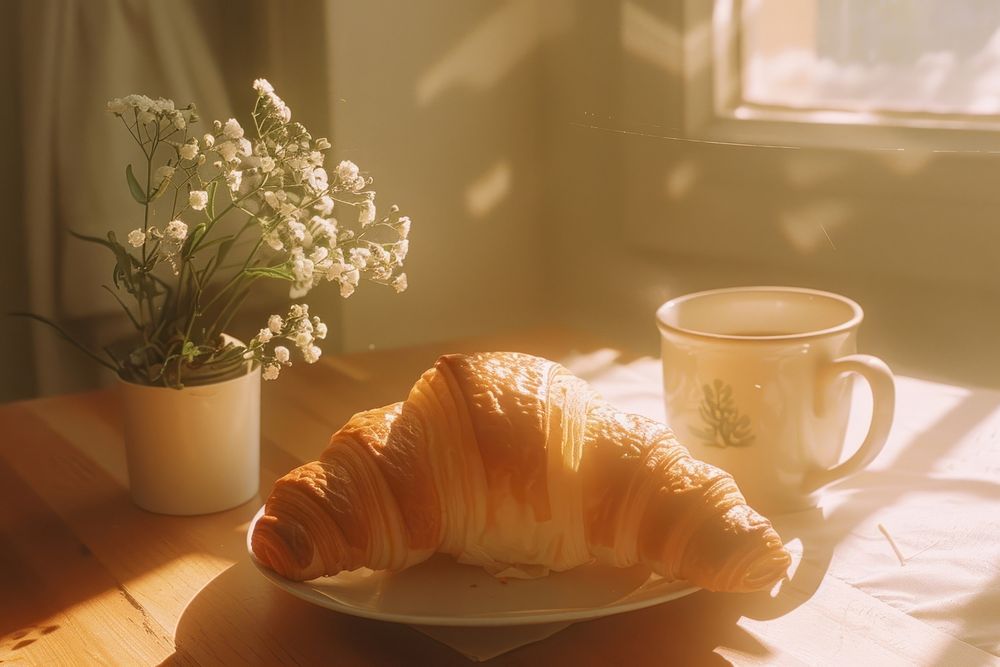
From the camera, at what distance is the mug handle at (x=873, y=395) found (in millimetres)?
678

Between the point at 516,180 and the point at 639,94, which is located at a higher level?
the point at 639,94

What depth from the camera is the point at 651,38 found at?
4.23 ft

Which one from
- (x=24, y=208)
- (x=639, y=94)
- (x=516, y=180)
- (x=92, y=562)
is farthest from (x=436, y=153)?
(x=92, y=562)

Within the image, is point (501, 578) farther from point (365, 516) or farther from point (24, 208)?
point (24, 208)

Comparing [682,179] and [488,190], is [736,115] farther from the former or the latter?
[488,190]

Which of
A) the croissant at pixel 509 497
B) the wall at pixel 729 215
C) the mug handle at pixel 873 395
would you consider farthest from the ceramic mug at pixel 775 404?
the wall at pixel 729 215

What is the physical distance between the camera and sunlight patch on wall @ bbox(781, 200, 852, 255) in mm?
1216

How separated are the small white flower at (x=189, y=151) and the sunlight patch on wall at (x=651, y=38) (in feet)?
2.39

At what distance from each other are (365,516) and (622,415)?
0.16 meters

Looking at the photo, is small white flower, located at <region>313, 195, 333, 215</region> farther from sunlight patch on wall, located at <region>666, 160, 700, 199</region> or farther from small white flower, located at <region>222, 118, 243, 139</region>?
sunlight patch on wall, located at <region>666, 160, 700, 199</region>

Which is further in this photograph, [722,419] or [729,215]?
[729,215]

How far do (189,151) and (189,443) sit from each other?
20cm

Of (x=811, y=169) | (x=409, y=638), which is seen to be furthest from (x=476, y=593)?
(x=811, y=169)

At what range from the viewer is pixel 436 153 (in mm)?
1340
